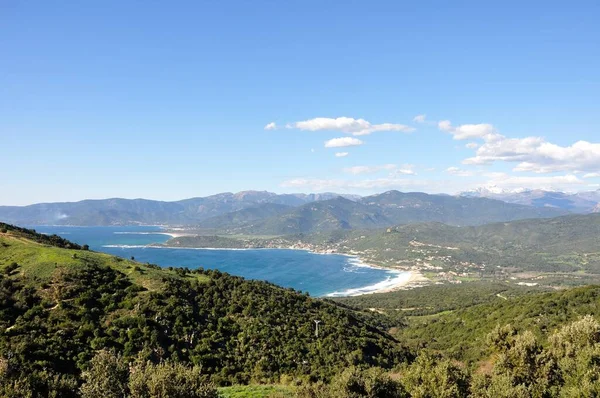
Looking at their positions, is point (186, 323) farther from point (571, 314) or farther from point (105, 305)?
point (571, 314)

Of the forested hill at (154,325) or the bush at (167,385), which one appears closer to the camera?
the bush at (167,385)

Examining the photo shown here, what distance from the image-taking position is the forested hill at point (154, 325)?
33094mm

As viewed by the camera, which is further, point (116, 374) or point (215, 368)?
point (215, 368)

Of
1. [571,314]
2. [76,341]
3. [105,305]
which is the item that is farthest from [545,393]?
[571,314]

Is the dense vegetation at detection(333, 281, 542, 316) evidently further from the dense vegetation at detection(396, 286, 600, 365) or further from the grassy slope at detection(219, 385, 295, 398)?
the grassy slope at detection(219, 385, 295, 398)

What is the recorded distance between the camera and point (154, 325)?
38469 mm

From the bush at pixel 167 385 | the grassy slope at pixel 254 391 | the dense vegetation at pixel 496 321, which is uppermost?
the bush at pixel 167 385

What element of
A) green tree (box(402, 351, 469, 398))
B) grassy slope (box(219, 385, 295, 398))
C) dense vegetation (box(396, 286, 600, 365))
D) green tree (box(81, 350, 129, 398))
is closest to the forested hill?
green tree (box(81, 350, 129, 398))

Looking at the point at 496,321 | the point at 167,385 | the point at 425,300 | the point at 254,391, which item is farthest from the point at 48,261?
the point at 425,300

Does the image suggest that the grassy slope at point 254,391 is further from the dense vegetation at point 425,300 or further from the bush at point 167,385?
the dense vegetation at point 425,300

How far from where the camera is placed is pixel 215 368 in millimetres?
36344

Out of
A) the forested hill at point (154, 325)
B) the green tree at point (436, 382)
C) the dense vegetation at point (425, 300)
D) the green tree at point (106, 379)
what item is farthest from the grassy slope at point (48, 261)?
the dense vegetation at point (425, 300)

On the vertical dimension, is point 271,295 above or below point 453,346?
above

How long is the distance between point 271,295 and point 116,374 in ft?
134
